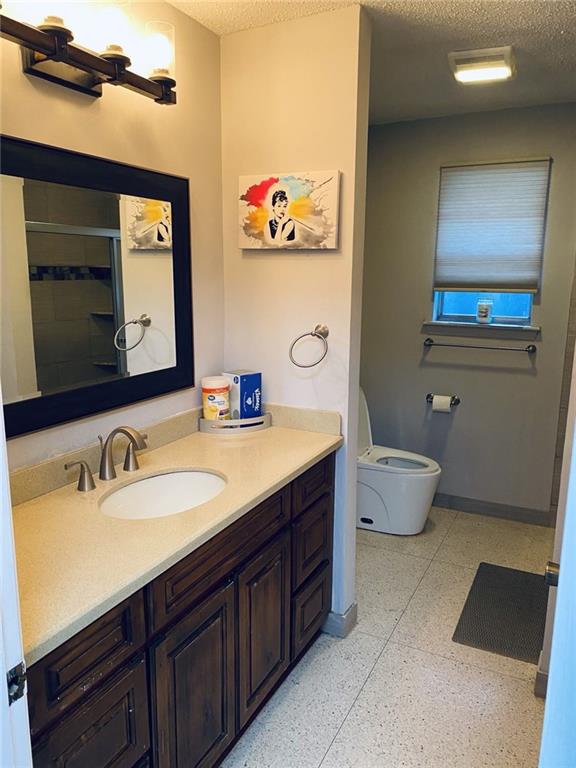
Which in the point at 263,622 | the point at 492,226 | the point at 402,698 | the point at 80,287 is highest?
the point at 492,226

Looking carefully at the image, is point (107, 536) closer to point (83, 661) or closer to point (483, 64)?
point (83, 661)

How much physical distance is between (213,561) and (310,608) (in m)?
0.81

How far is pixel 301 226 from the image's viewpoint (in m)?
2.18

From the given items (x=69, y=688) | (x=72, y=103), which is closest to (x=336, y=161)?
(x=72, y=103)

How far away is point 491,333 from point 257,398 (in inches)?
68.3

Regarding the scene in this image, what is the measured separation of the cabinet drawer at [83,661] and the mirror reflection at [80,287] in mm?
681

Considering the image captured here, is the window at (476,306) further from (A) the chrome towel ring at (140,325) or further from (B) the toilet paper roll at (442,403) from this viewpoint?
(A) the chrome towel ring at (140,325)

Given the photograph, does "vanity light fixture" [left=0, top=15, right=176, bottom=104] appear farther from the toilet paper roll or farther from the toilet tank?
the toilet paper roll

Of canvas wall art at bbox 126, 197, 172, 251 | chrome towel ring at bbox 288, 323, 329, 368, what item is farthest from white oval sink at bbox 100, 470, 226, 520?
canvas wall art at bbox 126, 197, 172, 251

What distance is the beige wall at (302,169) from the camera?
207 cm

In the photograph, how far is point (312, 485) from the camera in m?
2.09

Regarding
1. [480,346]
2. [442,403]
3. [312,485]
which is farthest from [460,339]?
[312,485]

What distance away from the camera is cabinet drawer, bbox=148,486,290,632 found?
4.50 ft

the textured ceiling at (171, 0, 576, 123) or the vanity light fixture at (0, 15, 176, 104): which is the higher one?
the textured ceiling at (171, 0, 576, 123)
